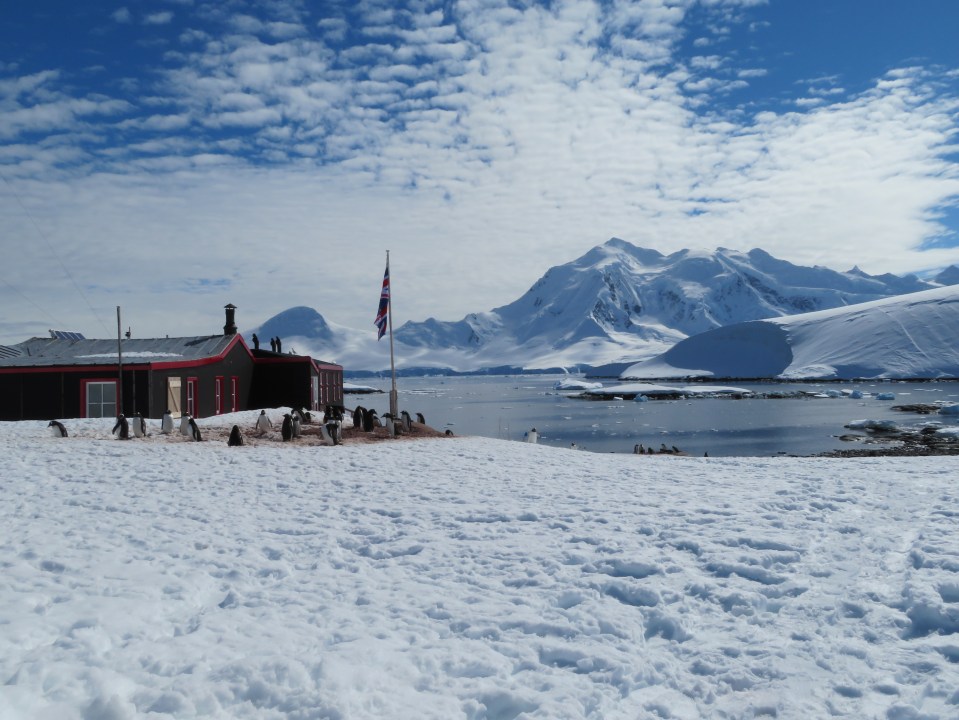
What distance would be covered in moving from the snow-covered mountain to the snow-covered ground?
14810 centimetres

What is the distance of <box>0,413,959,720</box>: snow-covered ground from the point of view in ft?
17.8

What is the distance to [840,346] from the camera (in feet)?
497

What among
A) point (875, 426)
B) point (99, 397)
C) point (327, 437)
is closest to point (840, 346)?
point (875, 426)

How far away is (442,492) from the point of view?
12.7 m

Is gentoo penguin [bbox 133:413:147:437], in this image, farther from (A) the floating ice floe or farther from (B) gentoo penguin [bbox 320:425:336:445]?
(A) the floating ice floe

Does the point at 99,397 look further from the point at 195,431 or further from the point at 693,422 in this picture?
the point at 693,422

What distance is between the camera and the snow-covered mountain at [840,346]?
459ft

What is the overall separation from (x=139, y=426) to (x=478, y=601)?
18619mm

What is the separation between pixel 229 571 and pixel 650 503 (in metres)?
6.71

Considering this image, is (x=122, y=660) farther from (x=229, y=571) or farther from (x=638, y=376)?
(x=638, y=376)

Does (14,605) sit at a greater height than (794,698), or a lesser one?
greater

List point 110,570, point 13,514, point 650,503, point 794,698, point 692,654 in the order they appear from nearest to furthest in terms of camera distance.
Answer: point 794,698 < point 692,654 < point 110,570 < point 13,514 < point 650,503

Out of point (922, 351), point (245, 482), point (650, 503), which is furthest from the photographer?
point (922, 351)

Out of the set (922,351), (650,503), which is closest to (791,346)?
(922,351)
